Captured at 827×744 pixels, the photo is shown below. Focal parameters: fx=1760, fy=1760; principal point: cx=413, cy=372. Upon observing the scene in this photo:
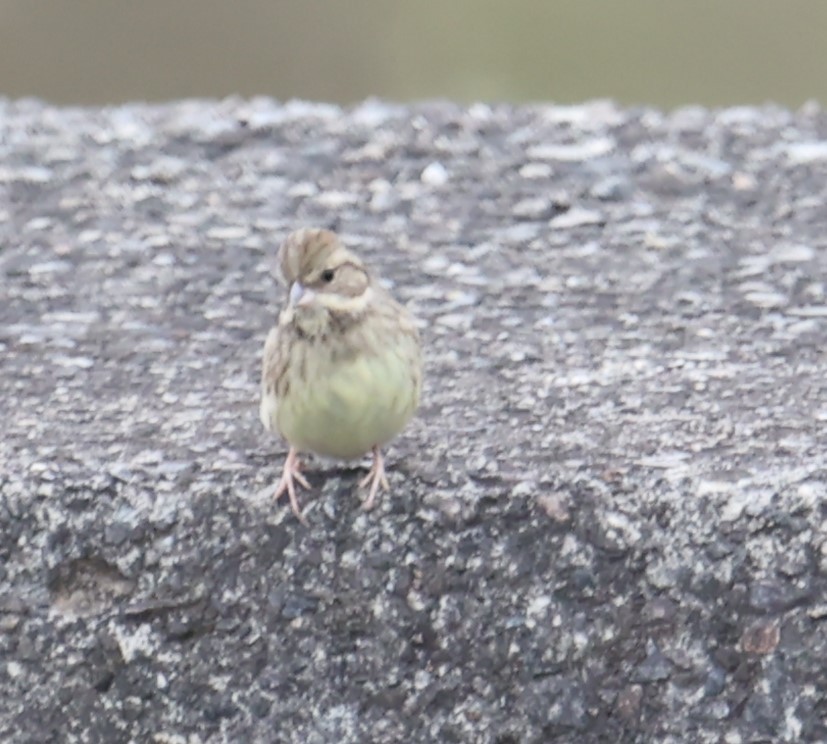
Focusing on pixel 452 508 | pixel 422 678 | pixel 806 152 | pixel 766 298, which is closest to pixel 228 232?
pixel 766 298

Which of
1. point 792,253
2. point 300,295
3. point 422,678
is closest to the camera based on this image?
point 422,678

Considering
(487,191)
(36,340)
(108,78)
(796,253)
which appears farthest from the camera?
(108,78)

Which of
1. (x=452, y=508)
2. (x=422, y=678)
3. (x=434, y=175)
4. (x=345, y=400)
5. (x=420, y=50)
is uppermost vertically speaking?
(x=420, y=50)

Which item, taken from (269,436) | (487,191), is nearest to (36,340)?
(269,436)

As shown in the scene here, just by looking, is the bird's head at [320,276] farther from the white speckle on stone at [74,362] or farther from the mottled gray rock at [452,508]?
the white speckle on stone at [74,362]

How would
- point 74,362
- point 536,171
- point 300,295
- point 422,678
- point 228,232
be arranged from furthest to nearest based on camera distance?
point 536,171
point 228,232
point 74,362
point 300,295
point 422,678

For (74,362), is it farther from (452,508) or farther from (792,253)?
(792,253)

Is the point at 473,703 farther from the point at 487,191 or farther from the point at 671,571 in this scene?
the point at 487,191
